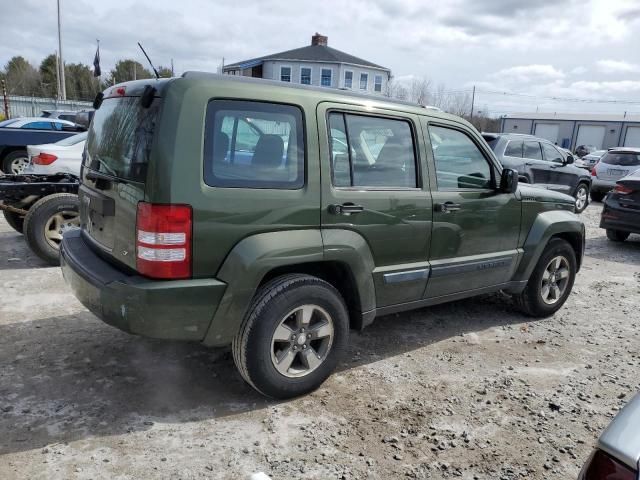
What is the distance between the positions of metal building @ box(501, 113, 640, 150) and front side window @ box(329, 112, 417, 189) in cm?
5502

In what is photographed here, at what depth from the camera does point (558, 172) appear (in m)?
12.1

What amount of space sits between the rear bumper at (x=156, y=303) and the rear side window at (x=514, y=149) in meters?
9.26

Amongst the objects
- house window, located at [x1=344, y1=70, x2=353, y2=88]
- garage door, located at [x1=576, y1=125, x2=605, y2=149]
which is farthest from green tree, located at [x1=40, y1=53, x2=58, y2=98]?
garage door, located at [x1=576, y1=125, x2=605, y2=149]

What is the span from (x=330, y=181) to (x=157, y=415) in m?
1.81

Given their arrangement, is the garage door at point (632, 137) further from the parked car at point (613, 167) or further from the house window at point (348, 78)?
the parked car at point (613, 167)

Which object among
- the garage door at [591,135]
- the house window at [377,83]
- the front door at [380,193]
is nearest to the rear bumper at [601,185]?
the front door at [380,193]

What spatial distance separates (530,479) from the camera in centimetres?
274

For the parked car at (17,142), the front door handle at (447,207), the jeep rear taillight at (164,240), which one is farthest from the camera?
the parked car at (17,142)

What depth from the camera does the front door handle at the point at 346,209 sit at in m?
3.30

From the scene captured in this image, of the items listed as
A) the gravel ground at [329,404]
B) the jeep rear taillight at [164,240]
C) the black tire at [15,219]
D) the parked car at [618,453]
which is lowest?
the gravel ground at [329,404]

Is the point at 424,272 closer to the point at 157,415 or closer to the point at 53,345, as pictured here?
the point at 157,415

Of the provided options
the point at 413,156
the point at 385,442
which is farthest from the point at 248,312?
the point at 413,156

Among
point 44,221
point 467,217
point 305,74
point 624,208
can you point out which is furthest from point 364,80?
point 467,217

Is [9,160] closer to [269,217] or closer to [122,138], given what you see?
[122,138]
